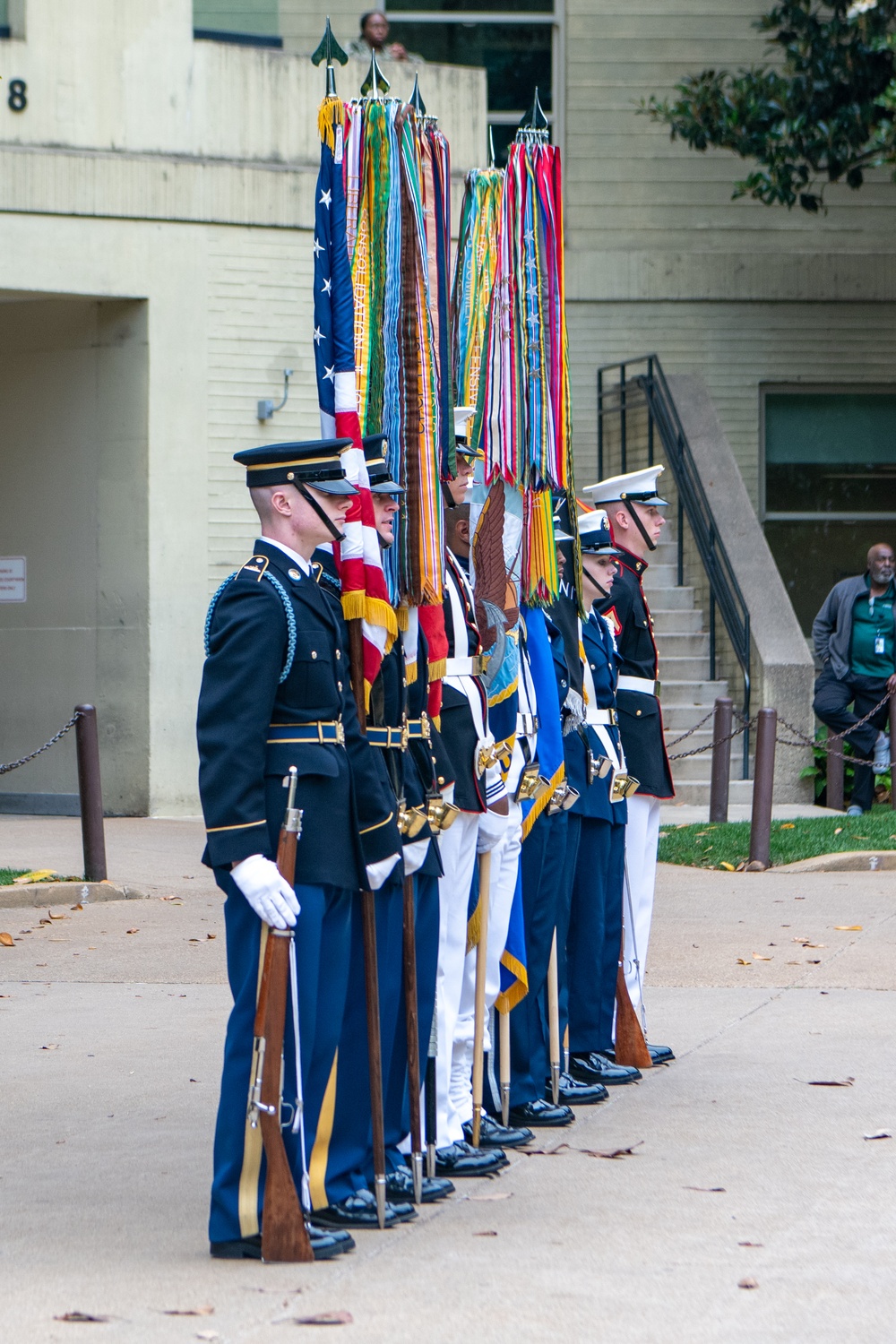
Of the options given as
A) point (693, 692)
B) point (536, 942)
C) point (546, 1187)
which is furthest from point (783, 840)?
point (546, 1187)

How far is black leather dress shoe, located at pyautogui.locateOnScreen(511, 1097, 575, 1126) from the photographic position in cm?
644

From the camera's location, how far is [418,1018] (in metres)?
5.59

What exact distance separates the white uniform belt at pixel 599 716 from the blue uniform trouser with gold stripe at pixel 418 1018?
1686 mm

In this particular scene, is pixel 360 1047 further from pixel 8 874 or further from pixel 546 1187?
pixel 8 874

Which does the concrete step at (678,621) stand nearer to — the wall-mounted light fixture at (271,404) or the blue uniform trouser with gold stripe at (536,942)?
the wall-mounted light fixture at (271,404)

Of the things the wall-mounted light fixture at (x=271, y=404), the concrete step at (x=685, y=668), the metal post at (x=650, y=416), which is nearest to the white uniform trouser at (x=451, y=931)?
the wall-mounted light fixture at (x=271, y=404)

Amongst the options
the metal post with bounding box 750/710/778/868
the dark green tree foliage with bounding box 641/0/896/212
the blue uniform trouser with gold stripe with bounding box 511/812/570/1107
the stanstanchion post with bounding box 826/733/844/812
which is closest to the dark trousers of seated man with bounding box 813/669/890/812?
the stanstanchion post with bounding box 826/733/844/812

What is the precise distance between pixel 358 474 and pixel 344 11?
15.9 meters

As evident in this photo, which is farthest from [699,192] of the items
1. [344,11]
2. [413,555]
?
[413,555]

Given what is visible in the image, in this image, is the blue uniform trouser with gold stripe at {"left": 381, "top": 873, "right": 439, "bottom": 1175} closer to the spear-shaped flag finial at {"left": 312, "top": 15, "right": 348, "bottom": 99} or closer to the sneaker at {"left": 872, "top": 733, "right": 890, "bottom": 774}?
the spear-shaped flag finial at {"left": 312, "top": 15, "right": 348, "bottom": 99}

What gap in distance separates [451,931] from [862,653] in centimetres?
1050

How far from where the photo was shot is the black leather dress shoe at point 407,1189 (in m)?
5.41

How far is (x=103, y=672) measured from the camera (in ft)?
51.3

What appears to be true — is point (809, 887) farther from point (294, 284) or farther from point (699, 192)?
point (699, 192)
